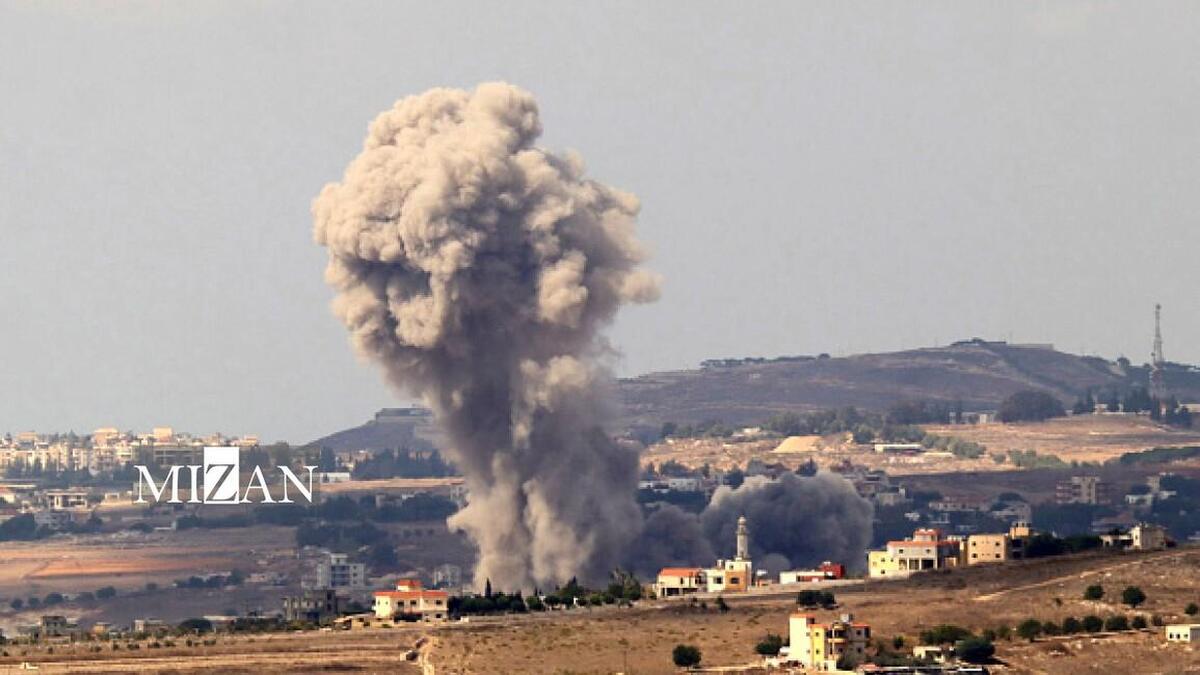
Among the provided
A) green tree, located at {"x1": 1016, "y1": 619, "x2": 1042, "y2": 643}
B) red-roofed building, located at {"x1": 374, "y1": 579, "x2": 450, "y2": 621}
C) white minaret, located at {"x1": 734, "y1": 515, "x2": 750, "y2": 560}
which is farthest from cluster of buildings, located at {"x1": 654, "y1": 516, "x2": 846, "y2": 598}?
green tree, located at {"x1": 1016, "y1": 619, "x2": 1042, "y2": 643}

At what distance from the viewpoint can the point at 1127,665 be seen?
135125 mm

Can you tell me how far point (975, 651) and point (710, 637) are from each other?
12841 mm

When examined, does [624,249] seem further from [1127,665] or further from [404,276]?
[1127,665]

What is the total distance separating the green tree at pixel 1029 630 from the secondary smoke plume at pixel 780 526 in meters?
41.5

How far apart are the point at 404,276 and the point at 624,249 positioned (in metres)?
11.5

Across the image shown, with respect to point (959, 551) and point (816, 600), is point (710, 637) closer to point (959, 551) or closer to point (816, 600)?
point (816, 600)

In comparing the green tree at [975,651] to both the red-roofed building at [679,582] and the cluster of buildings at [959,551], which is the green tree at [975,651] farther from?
the cluster of buildings at [959,551]

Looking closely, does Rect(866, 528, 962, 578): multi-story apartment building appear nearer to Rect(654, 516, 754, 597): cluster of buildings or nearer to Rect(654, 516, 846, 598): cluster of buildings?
Rect(654, 516, 846, 598): cluster of buildings

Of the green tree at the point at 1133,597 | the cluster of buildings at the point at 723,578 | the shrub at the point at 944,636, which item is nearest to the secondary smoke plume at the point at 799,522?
the cluster of buildings at the point at 723,578

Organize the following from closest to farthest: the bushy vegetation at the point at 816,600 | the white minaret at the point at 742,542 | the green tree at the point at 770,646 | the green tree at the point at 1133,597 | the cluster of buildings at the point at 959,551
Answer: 1. the green tree at the point at 770,646
2. the green tree at the point at 1133,597
3. the bushy vegetation at the point at 816,600
4. the cluster of buildings at the point at 959,551
5. the white minaret at the point at 742,542

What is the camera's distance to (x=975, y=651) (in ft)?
441

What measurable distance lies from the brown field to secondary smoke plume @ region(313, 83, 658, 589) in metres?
15.7

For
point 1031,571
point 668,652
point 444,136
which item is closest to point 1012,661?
point 668,652

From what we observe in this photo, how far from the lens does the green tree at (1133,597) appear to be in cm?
14725
